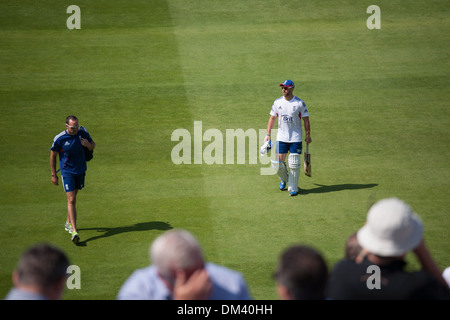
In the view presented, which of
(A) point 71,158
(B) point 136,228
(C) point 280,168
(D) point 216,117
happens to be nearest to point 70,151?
(A) point 71,158

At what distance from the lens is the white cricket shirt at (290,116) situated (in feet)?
34.7

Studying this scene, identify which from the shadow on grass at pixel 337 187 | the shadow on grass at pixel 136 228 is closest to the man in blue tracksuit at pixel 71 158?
the shadow on grass at pixel 136 228

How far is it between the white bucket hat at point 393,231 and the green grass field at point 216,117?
4133mm

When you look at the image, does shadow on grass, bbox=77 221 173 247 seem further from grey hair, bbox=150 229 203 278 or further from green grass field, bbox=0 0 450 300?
grey hair, bbox=150 229 203 278

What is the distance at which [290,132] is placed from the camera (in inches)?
421

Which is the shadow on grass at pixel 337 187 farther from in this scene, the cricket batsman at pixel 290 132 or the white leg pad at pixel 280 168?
the white leg pad at pixel 280 168

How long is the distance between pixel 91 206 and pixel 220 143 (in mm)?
3736

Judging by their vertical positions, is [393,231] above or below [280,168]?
below

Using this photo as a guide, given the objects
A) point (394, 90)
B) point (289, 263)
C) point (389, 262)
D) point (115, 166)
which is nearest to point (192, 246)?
point (289, 263)

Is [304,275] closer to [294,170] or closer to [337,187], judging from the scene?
[294,170]

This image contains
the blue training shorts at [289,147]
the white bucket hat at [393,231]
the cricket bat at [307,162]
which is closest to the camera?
the white bucket hat at [393,231]

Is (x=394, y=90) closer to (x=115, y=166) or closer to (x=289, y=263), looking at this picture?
(x=115, y=166)

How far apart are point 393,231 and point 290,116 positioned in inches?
274

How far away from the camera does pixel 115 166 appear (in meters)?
11.9
